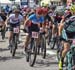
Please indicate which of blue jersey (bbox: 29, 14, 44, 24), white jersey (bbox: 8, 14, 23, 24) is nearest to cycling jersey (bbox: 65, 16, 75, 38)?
blue jersey (bbox: 29, 14, 44, 24)

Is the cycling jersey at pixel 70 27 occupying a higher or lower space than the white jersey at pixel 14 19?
higher

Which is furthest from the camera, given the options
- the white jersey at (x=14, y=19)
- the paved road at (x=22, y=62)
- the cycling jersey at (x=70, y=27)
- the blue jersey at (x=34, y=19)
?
the white jersey at (x=14, y=19)

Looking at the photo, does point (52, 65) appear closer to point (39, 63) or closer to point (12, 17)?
point (39, 63)

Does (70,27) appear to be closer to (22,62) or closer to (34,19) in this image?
(34,19)

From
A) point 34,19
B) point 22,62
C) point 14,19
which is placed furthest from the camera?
point 14,19

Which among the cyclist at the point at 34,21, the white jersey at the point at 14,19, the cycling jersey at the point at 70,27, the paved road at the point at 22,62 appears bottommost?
the paved road at the point at 22,62

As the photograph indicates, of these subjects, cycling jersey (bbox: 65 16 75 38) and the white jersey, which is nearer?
cycling jersey (bbox: 65 16 75 38)

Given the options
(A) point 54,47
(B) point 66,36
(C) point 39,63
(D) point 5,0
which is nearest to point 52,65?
(C) point 39,63

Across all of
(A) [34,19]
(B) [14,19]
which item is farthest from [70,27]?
(B) [14,19]

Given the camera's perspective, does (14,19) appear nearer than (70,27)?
No

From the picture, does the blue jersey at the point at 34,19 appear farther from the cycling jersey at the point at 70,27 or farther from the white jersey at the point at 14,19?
the cycling jersey at the point at 70,27

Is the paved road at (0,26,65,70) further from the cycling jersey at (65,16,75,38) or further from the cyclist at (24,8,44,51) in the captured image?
the cycling jersey at (65,16,75,38)

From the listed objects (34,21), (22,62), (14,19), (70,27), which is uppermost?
(70,27)

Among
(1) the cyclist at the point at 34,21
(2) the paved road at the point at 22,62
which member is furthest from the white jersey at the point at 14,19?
(1) the cyclist at the point at 34,21
